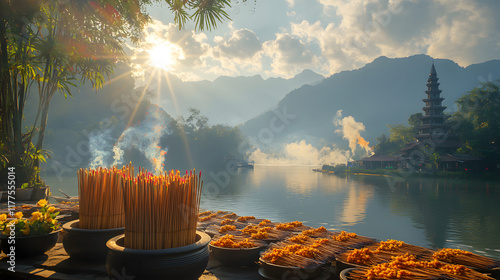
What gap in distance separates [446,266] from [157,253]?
3.04 metres

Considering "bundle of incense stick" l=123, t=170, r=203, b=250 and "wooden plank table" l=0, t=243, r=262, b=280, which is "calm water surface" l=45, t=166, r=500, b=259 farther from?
"bundle of incense stick" l=123, t=170, r=203, b=250

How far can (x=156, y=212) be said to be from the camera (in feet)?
9.59

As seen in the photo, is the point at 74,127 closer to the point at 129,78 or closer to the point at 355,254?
the point at 129,78

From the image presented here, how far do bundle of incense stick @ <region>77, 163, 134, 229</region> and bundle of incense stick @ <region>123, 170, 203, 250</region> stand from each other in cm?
90

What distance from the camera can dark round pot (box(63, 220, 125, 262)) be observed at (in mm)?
3652

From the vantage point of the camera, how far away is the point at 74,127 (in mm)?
65438

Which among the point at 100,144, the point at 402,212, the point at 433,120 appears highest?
the point at 433,120

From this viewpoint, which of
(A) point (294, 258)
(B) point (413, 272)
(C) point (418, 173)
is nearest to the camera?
(B) point (413, 272)

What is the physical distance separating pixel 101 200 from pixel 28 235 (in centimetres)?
113

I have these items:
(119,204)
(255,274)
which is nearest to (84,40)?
(119,204)

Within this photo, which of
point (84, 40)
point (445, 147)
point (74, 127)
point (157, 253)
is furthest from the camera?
point (74, 127)

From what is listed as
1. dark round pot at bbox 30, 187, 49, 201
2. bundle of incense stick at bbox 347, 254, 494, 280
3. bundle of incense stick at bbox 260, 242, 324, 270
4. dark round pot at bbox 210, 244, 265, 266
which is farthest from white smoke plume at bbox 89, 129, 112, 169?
bundle of incense stick at bbox 347, 254, 494, 280

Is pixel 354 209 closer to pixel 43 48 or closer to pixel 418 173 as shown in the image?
pixel 43 48

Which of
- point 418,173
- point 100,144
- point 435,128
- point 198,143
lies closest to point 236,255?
point 418,173
